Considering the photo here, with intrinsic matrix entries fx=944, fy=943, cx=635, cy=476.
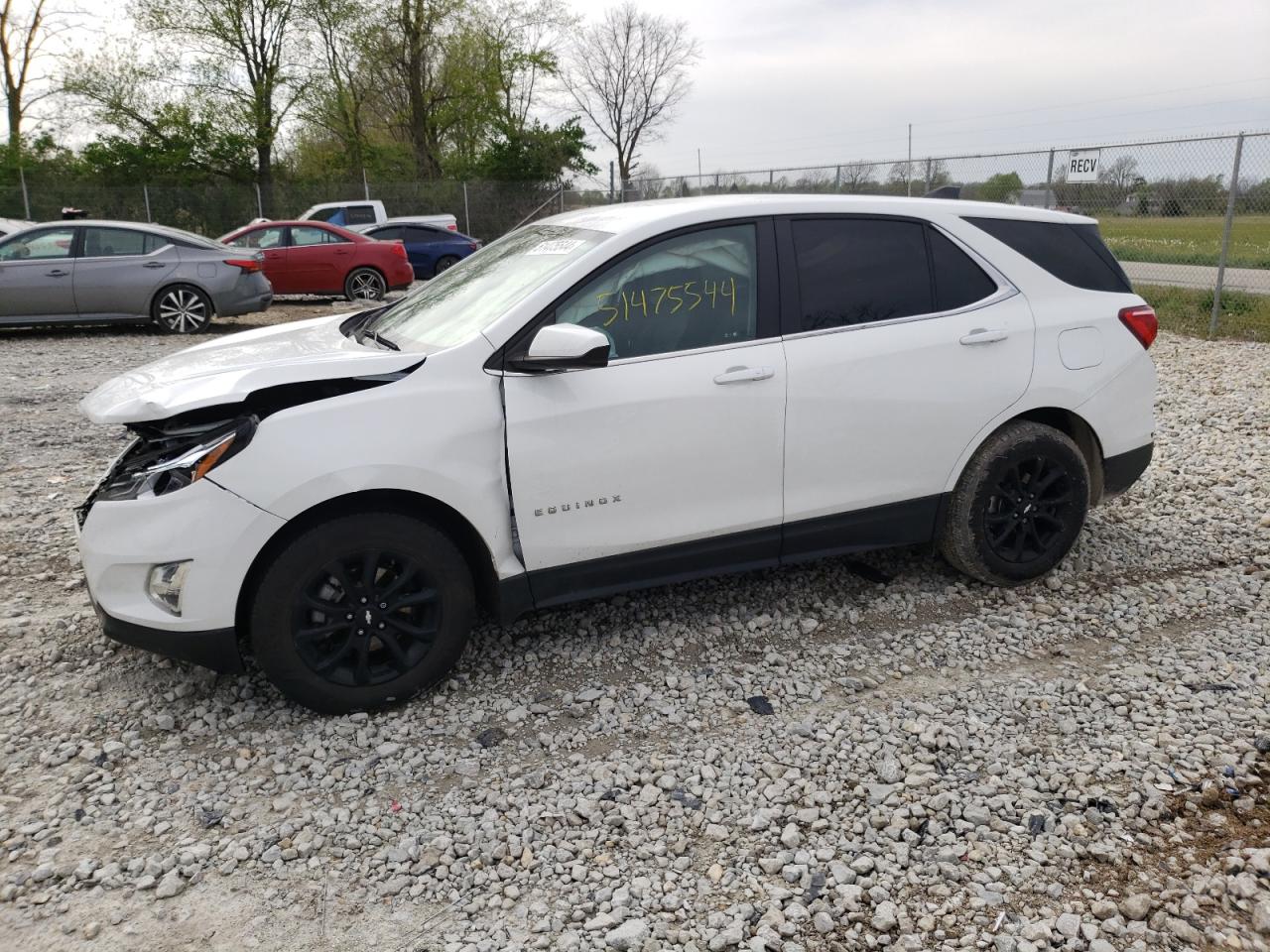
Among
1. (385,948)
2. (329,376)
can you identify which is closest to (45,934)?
(385,948)

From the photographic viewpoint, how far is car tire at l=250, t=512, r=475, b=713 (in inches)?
123

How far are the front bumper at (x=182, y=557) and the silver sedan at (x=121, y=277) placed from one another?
995 centimetres

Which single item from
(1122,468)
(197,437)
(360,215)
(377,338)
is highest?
(360,215)

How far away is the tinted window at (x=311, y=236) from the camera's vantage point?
52.4ft

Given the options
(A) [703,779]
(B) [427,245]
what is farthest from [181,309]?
(A) [703,779]

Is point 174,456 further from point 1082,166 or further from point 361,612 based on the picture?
point 1082,166

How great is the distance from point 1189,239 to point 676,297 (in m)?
11.8

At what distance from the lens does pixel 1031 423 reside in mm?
4176

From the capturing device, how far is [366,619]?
128 inches

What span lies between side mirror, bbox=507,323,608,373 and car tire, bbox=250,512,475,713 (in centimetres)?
67

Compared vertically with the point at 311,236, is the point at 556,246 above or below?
below

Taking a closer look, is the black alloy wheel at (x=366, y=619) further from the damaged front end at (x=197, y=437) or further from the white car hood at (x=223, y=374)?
the white car hood at (x=223, y=374)

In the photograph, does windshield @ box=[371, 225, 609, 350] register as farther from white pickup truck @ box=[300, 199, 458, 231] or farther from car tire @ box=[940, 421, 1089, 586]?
white pickup truck @ box=[300, 199, 458, 231]

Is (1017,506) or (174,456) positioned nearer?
(174,456)
